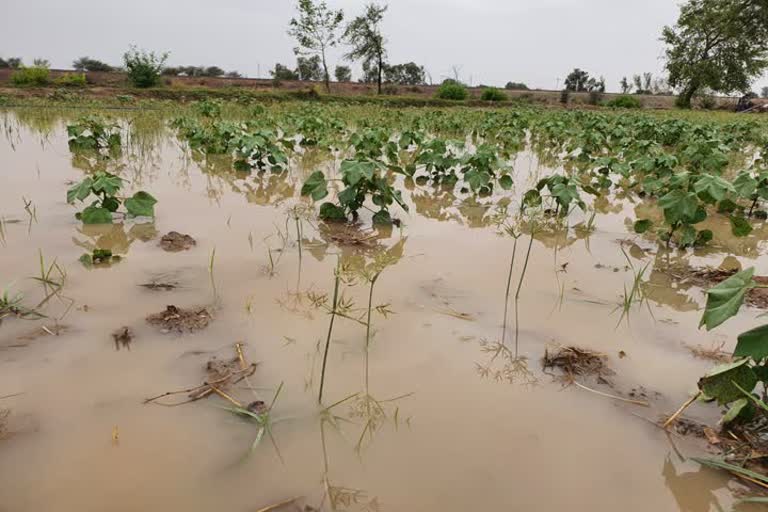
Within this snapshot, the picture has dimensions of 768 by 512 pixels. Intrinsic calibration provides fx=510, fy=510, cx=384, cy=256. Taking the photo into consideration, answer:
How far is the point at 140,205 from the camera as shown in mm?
3875

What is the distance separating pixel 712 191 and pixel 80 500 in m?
4.06

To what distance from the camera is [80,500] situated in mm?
1367

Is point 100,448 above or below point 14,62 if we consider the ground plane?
below

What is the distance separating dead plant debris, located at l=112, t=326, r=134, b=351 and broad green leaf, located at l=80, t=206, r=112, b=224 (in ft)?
6.22

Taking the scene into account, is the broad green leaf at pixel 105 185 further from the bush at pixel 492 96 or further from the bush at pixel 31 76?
the bush at pixel 492 96

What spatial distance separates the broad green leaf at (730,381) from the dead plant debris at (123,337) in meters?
2.18

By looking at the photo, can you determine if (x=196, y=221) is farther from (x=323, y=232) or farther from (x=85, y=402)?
(x=85, y=402)

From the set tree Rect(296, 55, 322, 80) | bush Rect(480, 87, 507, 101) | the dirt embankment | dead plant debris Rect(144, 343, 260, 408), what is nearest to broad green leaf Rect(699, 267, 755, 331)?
dead plant debris Rect(144, 343, 260, 408)

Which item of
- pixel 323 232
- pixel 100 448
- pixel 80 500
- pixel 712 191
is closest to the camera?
pixel 80 500

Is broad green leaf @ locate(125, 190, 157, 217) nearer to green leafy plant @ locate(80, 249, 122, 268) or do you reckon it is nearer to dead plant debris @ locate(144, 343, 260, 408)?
green leafy plant @ locate(80, 249, 122, 268)

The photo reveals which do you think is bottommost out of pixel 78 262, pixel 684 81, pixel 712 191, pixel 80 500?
pixel 80 500

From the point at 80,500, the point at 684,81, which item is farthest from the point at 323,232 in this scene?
the point at 684,81

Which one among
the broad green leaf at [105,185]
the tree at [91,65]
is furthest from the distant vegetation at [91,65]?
the broad green leaf at [105,185]

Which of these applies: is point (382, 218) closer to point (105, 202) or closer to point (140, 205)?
point (140, 205)
